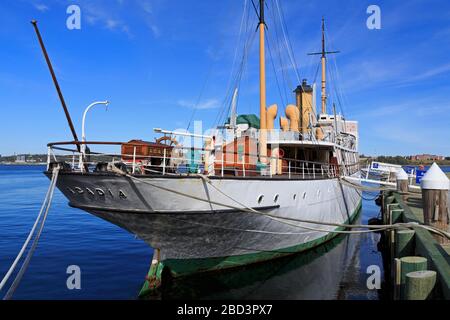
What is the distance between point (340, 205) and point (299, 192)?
6.42m

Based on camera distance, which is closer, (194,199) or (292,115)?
(194,199)

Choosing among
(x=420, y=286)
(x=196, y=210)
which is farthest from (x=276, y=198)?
(x=420, y=286)

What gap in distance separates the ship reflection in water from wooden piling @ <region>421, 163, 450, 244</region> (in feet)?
11.5

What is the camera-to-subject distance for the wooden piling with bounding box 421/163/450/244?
26.3 feet

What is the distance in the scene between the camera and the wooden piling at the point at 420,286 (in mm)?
5207

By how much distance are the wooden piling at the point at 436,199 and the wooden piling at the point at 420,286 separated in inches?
128

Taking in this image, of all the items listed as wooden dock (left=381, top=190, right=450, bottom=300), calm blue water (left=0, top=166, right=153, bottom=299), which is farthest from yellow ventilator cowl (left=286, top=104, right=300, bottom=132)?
wooden dock (left=381, top=190, right=450, bottom=300)

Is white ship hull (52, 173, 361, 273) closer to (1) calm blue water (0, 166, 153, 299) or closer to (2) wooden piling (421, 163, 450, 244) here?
(1) calm blue water (0, 166, 153, 299)

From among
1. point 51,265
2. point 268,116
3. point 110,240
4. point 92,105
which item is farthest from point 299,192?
point 110,240

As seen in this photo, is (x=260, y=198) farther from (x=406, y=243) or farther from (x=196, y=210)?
(x=406, y=243)

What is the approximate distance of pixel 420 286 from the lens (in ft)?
17.1

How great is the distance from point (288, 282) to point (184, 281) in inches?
132
